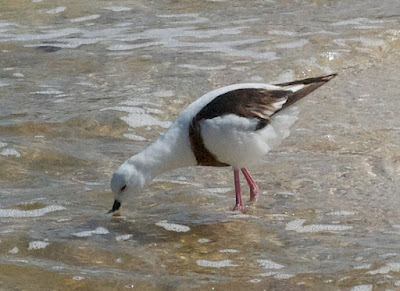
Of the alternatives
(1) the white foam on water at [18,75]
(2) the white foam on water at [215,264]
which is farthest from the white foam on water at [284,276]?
(1) the white foam on water at [18,75]

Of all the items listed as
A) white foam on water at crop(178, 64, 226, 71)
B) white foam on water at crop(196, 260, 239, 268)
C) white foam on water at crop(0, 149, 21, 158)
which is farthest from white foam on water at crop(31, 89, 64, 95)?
white foam on water at crop(196, 260, 239, 268)

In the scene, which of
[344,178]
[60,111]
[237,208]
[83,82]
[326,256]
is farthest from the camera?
[83,82]

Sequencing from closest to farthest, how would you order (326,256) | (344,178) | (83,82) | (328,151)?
(326,256)
(344,178)
(328,151)
(83,82)

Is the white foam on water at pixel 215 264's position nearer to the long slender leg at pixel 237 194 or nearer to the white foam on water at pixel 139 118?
the long slender leg at pixel 237 194

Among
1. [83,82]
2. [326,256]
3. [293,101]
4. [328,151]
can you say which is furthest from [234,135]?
Answer: [83,82]

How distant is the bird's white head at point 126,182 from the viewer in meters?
6.35

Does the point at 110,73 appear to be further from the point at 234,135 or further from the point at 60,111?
the point at 234,135

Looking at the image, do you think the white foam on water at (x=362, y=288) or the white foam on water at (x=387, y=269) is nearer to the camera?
the white foam on water at (x=362, y=288)

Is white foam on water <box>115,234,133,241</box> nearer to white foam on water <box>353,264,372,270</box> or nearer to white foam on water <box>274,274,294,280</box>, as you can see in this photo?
white foam on water <box>274,274,294,280</box>

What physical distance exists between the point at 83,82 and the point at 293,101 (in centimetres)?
384

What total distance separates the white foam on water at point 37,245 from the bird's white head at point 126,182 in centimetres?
73

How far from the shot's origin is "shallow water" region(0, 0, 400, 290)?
549 cm

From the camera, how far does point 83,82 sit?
973cm

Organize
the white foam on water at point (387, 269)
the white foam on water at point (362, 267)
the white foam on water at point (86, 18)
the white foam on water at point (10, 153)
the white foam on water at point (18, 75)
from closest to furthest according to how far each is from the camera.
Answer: the white foam on water at point (387, 269), the white foam on water at point (362, 267), the white foam on water at point (10, 153), the white foam on water at point (18, 75), the white foam on water at point (86, 18)
